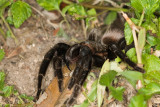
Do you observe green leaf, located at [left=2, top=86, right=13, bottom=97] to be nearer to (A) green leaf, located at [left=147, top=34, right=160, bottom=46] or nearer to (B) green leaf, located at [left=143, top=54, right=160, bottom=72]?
(B) green leaf, located at [left=143, top=54, right=160, bottom=72]

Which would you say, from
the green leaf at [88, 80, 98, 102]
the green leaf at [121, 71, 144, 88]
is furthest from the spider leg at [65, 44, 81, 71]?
the green leaf at [121, 71, 144, 88]

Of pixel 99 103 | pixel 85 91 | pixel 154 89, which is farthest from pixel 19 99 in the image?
pixel 154 89

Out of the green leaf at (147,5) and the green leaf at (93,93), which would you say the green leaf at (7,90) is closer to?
the green leaf at (93,93)

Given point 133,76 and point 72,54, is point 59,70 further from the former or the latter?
point 133,76

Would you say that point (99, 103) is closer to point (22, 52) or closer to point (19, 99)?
point (19, 99)

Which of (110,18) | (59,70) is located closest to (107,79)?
(59,70)

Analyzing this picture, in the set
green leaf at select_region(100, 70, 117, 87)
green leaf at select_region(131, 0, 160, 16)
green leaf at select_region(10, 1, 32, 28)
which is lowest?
green leaf at select_region(100, 70, 117, 87)

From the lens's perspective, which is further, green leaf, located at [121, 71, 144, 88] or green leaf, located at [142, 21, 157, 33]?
green leaf, located at [142, 21, 157, 33]
